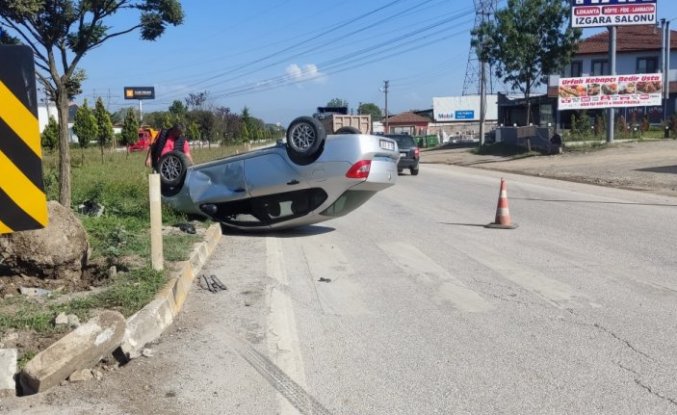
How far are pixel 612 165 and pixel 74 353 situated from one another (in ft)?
80.6

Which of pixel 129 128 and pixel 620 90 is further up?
pixel 620 90

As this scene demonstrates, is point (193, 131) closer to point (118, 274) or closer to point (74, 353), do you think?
point (118, 274)

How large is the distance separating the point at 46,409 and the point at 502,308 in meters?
3.93

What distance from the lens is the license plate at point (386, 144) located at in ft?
32.5

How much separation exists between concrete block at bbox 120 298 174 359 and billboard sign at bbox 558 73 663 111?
101 feet

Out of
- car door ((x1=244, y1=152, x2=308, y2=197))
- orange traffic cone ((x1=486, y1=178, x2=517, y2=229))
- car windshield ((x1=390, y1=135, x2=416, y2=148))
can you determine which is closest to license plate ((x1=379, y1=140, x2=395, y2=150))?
car door ((x1=244, y1=152, x2=308, y2=197))

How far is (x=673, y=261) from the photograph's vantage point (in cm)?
812

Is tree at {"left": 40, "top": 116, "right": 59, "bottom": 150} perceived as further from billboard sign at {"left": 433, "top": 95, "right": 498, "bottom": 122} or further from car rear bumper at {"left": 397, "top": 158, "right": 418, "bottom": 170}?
billboard sign at {"left": 433, "top": 95, "right": 498, "bottom": 122}

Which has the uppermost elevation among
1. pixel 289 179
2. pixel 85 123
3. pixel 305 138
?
pixel 85 123

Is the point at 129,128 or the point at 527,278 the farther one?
the point at 129,128

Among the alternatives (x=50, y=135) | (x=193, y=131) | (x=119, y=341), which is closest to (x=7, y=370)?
(x=119, y=341)

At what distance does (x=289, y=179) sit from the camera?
1006cm

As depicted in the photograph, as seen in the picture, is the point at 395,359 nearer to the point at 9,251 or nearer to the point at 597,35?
the point at 9,251

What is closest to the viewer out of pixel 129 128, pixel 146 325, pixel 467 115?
pixel 146 325
